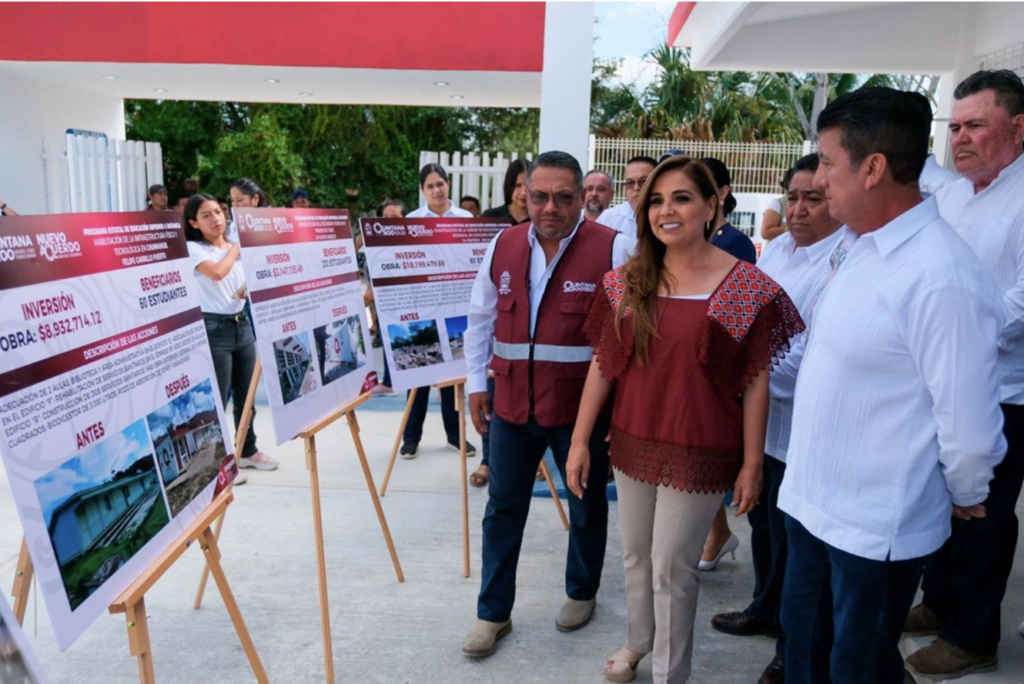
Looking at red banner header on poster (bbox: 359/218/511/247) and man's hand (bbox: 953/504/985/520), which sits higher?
red banner header on poster (bbox: 359/218/511/247)

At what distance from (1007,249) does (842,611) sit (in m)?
1.39

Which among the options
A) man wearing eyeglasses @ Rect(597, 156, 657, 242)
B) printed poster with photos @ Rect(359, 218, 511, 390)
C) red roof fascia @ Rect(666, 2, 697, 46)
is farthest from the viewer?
red roof fascia @ Rect(666, 2, 697, 46)

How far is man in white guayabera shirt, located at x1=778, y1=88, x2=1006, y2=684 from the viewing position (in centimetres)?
167

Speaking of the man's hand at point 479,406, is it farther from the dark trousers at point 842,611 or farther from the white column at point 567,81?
the white column at point 567,81

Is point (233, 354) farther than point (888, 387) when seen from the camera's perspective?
Yes

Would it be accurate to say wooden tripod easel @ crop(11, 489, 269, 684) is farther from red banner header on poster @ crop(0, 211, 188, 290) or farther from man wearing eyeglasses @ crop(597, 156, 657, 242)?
man wearing eyeglasses @ crop(597, 156, 657, 242)

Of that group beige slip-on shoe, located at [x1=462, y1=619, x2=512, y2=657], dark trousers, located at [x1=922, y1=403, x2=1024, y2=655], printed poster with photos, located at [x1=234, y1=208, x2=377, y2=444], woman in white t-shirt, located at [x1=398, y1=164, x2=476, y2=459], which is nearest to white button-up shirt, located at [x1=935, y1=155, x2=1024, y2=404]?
dark trousers, located at [x1=922, y1=403, x2=1024, y2=655]

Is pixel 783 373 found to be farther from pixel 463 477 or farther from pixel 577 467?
pixel 463 477

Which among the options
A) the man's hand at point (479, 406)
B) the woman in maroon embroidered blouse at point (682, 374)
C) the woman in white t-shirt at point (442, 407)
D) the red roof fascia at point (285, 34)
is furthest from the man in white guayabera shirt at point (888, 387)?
the red roof fascia at point (285, 34)

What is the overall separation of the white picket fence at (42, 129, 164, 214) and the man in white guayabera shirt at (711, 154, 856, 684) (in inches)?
394

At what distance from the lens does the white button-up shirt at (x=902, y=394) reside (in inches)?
65.4

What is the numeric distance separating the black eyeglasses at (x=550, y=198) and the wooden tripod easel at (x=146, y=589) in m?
1.51

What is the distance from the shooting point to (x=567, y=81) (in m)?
7.35

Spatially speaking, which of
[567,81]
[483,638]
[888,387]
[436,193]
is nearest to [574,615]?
[483,638]
